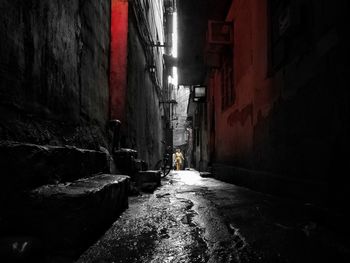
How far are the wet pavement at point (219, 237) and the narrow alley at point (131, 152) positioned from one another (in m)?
0.01

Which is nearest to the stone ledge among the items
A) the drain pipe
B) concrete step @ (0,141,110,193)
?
the drain pipe

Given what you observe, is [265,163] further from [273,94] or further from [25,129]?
[25,129]

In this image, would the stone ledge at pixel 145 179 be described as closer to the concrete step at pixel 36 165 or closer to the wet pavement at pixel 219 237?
the wet pavement at pixel 219 237

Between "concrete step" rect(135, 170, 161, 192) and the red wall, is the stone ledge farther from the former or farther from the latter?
the red wall

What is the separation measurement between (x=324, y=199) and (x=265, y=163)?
191 cm

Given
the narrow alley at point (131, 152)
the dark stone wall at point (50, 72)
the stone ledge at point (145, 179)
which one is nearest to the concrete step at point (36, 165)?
the narrow alley at point (131, 152)

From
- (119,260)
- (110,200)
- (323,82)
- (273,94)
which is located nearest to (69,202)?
(119,260)

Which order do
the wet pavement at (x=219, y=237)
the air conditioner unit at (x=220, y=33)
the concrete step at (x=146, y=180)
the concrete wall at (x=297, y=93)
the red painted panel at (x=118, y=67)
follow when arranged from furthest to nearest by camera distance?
the air conditioner unit at (x=220, y=33) → the red painted panel at (x=118, y=67) → the concrete step at (x=146, y=180) → the concrete wall at (x=297, y=93) → the wet pavement at (x=219, y=237)

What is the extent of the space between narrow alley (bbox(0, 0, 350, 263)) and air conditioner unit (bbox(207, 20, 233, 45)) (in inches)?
74.6

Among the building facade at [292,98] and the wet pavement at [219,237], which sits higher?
the building facade at [292,98]

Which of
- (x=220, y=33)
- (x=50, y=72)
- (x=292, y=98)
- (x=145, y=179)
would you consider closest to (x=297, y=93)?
(x=292, y=98)

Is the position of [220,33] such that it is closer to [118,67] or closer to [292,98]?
[118,67]

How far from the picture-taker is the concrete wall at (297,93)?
2.46 m

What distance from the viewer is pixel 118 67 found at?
4.96 meters
